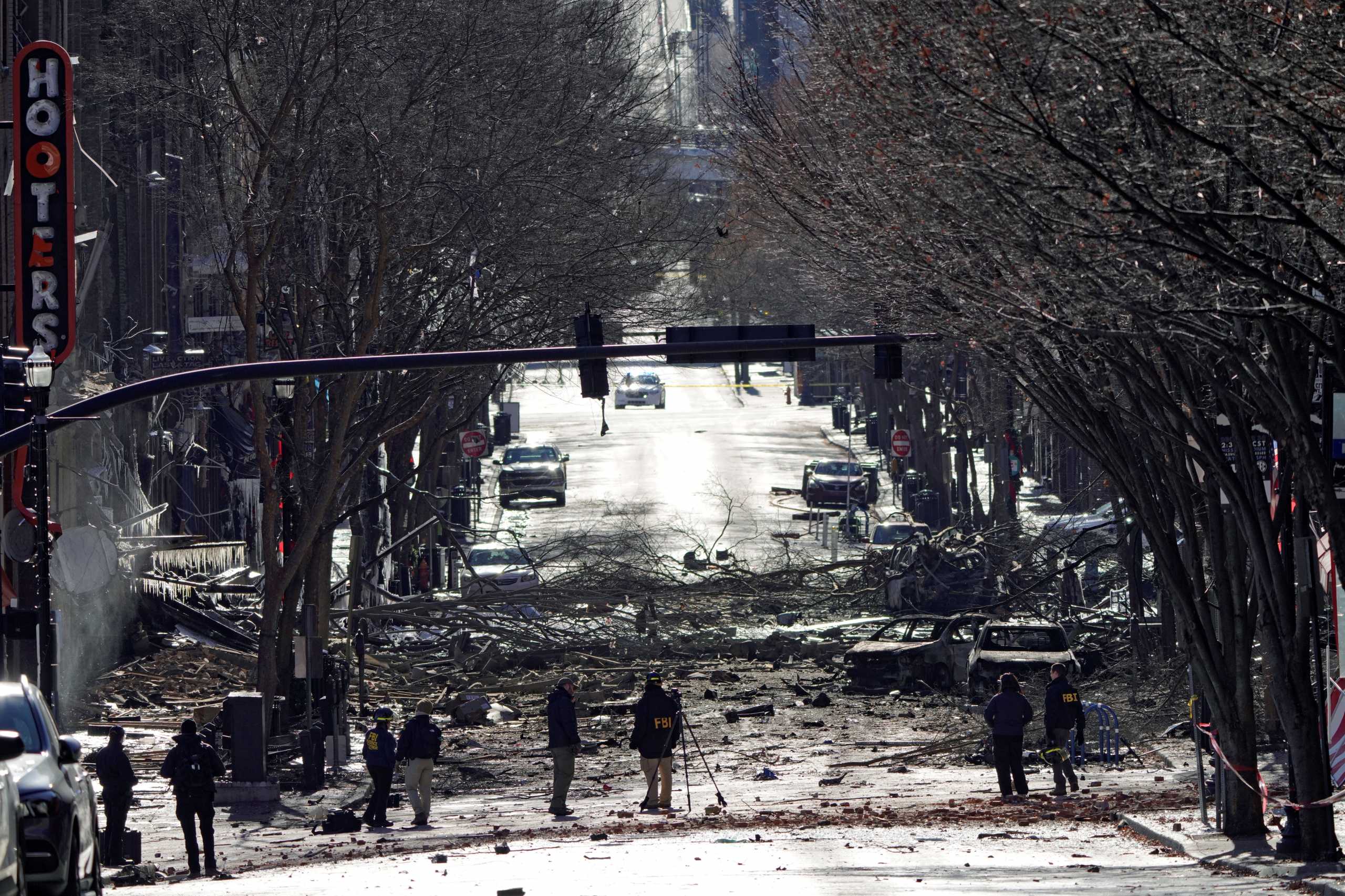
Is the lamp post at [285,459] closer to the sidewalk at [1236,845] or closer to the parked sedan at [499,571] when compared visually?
the parked sedan at [499,571]

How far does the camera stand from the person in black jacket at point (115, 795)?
17188 millimetres

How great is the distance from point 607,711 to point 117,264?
18215mm

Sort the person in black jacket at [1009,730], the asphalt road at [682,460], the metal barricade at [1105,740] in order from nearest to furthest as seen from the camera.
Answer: the person in black jacket at [1009,730]
the metal barricade at [1105,740]
the asphalt road at [682,460]

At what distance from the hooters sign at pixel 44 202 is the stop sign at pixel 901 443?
1508 inches

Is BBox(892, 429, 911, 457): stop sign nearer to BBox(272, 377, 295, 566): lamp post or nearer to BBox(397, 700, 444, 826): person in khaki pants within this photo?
BBox(272, 377, 295, 566): lamp post

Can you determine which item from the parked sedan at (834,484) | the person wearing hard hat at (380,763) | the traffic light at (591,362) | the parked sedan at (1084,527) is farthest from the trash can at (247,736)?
the parked sedan at (834,484)

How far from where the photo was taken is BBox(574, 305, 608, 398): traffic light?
18.3 metres

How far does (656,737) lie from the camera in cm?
1983

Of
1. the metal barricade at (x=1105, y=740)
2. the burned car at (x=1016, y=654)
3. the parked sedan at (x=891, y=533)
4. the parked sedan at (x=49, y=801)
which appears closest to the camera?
the parked sedan at (x=49, y=801)

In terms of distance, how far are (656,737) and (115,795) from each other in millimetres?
5778

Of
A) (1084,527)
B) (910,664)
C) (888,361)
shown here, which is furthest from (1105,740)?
(1084,527)

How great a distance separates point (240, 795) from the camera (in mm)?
22281

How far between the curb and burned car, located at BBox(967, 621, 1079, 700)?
32.1 ft

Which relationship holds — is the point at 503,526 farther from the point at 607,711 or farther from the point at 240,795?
the point at 240,795
